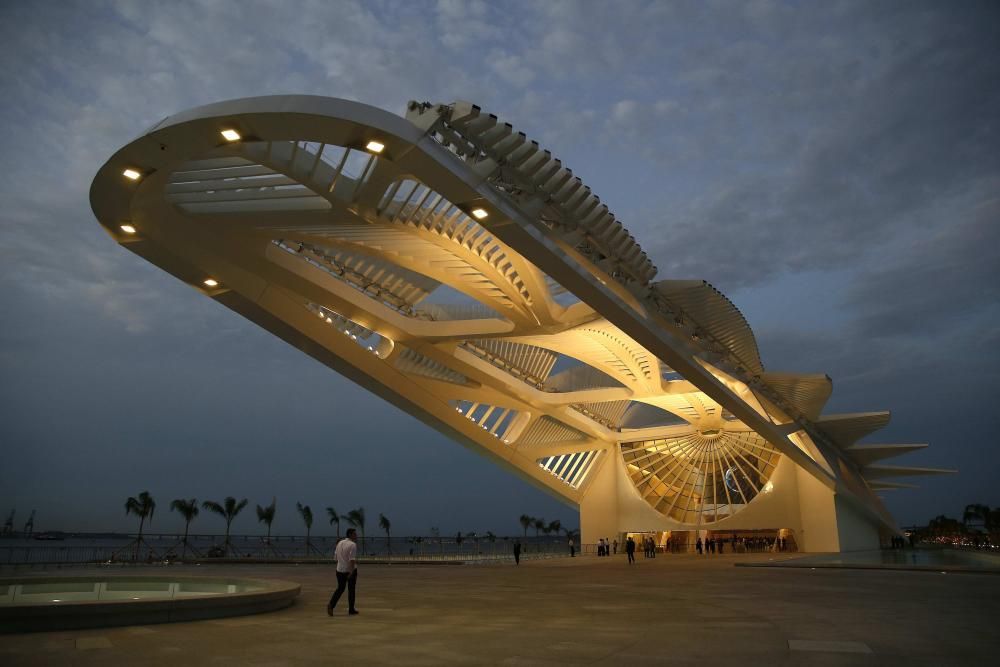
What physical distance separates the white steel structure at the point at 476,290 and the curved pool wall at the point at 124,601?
20.5ft

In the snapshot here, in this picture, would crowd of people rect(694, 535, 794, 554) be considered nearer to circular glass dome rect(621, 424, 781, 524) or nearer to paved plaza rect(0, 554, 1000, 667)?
circular glass dome rect(621, 424, 781, 524)

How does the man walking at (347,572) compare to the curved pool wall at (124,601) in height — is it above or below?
above

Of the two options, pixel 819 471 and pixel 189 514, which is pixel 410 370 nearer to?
pixel 819 471

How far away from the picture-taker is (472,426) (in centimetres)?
2731

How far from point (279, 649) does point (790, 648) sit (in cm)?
412

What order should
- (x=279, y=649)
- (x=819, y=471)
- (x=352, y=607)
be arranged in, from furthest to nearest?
1. (x=819, y=471)
2. (x=352, y=607)
3. (x=279, y=649)

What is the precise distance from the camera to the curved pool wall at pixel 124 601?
641 cm

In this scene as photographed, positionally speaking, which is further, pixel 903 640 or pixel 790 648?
pixel 903 640

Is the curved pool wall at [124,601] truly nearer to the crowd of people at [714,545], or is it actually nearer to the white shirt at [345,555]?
the white shirt at [345,555]

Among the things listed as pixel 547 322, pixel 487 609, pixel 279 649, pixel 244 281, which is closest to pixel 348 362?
pixel 244 281

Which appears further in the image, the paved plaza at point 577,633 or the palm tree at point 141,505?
the palm tree at point 141,505

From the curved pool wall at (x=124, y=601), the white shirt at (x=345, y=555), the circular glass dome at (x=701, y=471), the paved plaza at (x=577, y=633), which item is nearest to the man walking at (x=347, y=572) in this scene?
the white shirt at (x=345, y=555)

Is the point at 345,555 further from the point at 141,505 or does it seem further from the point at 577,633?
the point at 141,505

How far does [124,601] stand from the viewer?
6.91m
